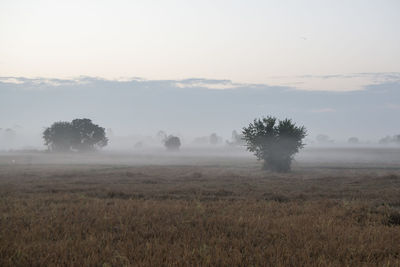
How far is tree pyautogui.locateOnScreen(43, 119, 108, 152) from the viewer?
117188mm

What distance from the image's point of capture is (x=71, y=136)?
118 meters

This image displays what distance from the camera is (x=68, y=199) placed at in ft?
59.7

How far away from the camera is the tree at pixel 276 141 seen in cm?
5084

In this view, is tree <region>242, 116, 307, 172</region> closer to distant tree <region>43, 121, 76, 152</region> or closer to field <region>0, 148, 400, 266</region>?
field <region>0, 148, 400, 266</region>

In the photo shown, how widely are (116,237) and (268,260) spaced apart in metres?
4.56

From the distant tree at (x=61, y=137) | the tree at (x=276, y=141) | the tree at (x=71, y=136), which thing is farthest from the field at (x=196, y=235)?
the tree at (x=71, y=136)

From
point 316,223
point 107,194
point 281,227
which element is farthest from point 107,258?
point 107,194

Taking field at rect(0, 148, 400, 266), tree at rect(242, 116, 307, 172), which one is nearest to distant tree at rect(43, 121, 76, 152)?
tree at rect(242, 116, 307, 172)

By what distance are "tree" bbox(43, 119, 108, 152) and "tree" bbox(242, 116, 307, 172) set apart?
3276 inches

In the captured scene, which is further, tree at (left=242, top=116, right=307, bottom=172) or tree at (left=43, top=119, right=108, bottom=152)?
tree at (left=43, top=119, right=108, bottom=152)

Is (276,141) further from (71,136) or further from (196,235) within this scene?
(71,136)

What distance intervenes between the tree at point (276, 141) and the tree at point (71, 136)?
83.2 m

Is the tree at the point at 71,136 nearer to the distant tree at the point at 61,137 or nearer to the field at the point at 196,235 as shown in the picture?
the distant tree at the point at 61,137

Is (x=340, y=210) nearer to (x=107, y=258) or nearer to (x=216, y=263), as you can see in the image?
(x=216, y=263)
